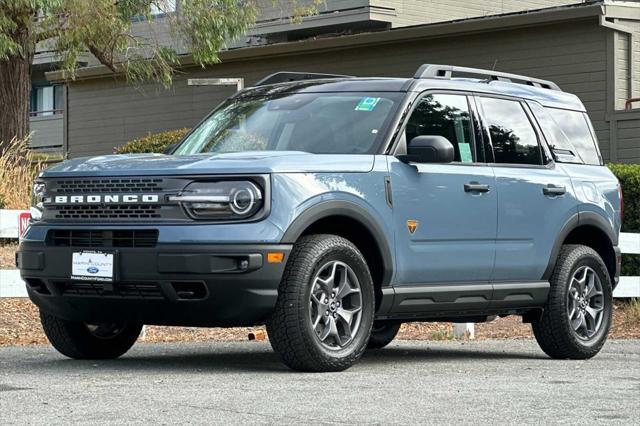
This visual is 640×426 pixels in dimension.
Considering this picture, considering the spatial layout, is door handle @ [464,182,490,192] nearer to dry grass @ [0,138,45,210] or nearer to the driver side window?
the driver side window

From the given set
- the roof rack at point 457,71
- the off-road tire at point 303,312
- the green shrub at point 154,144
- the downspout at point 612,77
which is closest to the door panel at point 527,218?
the roof rack at point 457,71

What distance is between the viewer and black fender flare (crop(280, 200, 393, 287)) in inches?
339

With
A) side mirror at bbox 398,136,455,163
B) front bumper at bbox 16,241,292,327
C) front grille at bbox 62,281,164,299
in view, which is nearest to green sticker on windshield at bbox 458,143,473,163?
side mirror at bbox 398,136,455,163

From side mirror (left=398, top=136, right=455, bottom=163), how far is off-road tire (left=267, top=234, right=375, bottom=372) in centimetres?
84

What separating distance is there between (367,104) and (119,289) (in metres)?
2.22

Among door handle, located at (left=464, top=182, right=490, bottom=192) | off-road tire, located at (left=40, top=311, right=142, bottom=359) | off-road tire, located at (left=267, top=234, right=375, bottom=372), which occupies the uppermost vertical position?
door handle, located at (left=464, top=182, right=490, bottom=192)

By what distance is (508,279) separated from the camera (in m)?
10.3

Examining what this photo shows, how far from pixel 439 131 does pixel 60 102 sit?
39.8 m

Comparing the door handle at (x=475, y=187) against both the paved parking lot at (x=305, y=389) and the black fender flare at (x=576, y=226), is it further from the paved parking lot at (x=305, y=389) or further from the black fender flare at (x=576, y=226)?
the paved parking lot at (x=305, y=389)

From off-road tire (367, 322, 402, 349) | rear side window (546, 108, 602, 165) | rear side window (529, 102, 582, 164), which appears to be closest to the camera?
rear side window (529, 102, 582, 164)

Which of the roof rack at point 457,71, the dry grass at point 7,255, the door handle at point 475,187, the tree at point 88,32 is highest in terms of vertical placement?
the tree at point 88,32

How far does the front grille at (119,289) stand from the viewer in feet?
28.3

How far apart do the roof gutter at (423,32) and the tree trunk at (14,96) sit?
5577 mm

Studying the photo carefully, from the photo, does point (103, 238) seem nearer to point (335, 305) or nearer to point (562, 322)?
point (335, 305)
